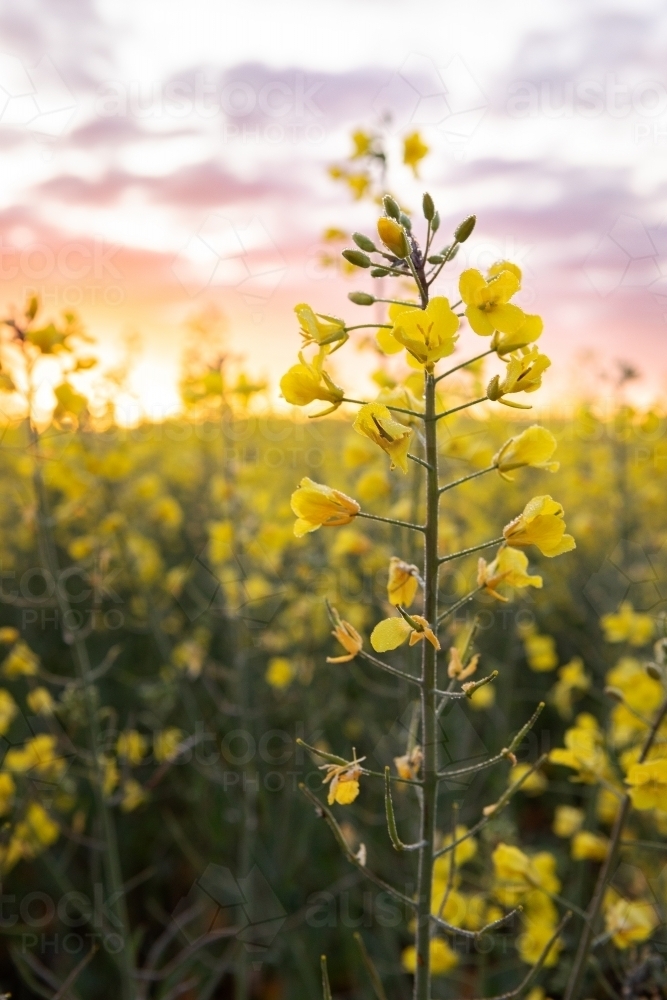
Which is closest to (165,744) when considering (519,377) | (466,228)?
(519,377)

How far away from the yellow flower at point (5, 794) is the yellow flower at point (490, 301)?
10.1ft

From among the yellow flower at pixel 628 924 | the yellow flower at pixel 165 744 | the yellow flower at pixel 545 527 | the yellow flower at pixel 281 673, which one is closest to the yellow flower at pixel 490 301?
the yellow flower at pixel 545 527

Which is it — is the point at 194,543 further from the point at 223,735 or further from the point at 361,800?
the point at 361,800

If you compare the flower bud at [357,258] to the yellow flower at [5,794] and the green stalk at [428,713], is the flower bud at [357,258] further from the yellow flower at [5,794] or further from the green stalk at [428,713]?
the yellow flower at [5,794]

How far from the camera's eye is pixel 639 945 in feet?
8.47

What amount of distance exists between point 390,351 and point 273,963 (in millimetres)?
3122

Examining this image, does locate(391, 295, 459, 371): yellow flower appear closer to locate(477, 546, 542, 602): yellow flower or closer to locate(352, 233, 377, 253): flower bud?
locate(352, 233, 377, 253): flower bud

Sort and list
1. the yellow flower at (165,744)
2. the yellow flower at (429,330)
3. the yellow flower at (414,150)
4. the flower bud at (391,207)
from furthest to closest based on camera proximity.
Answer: the yellow flower at (165,744)
the yellow flower at (414,150)
the flower bud at (391,207)
the yellow flower at (429,330)

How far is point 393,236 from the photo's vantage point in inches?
49.5

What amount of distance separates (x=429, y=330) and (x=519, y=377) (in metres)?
0.19

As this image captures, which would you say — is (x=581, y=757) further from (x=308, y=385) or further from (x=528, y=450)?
(x=308, y=385)

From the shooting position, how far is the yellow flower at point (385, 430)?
49.4 inches

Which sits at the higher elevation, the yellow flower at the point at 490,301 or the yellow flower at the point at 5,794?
the yellow flower at the point at 490,301

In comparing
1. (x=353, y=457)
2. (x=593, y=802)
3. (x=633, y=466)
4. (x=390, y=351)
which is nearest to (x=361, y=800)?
(x=593, y=802)
